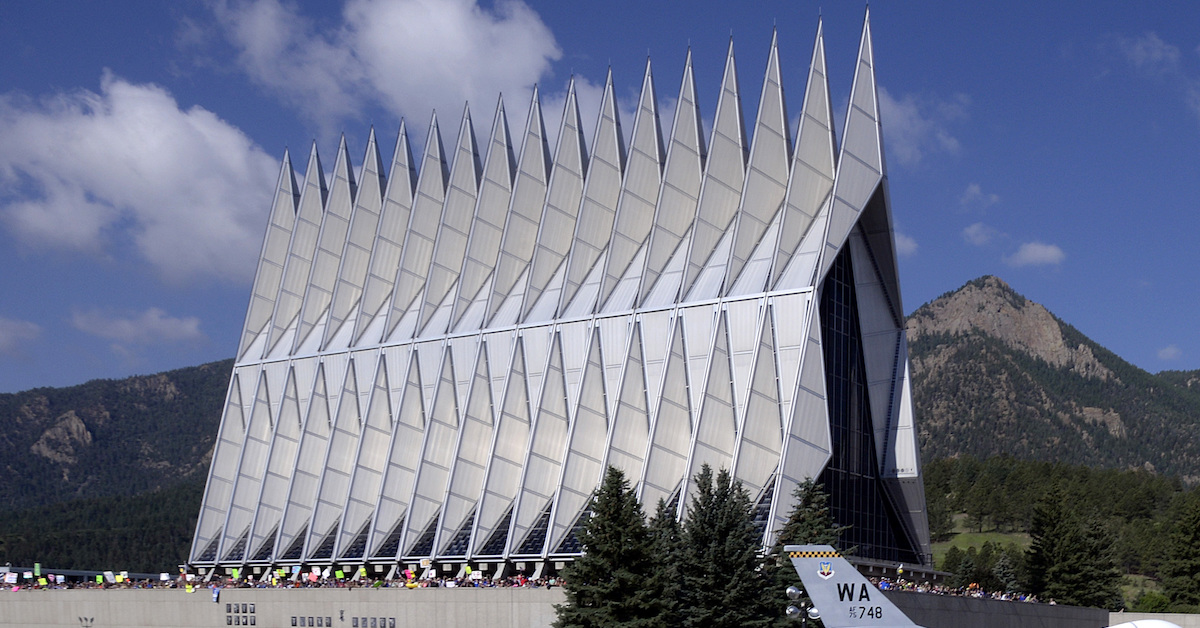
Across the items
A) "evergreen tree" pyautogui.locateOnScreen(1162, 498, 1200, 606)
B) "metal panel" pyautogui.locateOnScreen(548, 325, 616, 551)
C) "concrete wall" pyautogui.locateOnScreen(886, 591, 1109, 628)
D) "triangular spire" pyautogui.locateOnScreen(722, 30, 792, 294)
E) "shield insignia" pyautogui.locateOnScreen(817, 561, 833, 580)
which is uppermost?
"triangular spire" pyautogui.locateOnScreen(722, 30, 792, 294)

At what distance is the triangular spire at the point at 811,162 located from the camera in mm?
50688

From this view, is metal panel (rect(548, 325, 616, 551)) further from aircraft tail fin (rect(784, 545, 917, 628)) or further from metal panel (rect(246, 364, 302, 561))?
→ aircraft tail fin (rect(784, 545, 917, 628))

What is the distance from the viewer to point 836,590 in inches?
1137

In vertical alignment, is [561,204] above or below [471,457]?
above

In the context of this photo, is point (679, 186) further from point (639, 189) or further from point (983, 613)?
point (983, 613)

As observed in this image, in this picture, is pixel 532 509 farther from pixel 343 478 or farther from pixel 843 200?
pixel 843 200

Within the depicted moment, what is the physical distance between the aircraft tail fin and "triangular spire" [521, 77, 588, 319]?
31.1 m

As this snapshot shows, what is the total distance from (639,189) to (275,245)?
92.4ft

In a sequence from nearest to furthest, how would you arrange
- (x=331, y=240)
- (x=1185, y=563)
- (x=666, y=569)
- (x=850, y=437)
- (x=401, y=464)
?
(x=666, y=569)
(x=850, y=437)
(x=401, y=464)
(x=331, y=240)
(x=1185, y=563)

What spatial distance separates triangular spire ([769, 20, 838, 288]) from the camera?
50.7m

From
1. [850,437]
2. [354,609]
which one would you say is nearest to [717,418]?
[850,437]

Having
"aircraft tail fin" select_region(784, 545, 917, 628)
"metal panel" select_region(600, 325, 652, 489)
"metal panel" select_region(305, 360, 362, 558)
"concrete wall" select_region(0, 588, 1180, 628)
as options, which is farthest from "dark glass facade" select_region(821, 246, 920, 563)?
"metal panel" select_region(305, 360, 362, 558)

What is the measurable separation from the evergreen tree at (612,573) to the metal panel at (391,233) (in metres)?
33.3

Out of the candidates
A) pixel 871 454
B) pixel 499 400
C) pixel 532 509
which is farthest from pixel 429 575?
pixel 871 454
